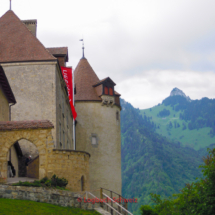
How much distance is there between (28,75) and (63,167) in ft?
36.2

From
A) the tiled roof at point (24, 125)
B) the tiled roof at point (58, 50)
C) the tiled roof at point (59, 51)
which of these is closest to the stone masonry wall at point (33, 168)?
the tiled roof at point (24, 125)

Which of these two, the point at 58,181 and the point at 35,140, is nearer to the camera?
the point at 35,140

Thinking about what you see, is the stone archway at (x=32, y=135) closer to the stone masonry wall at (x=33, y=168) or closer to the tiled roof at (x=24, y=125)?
the tiled roof at (x=24, y=125)

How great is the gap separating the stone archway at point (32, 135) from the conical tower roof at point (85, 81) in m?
25.1

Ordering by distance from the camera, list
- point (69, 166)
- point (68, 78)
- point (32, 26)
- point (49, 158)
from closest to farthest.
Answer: point (49, 158) < point (69, 166) < point (32, 26) < point (68, 78)

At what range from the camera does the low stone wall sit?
2256cm

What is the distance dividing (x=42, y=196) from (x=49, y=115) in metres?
13.6

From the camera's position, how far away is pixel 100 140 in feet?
171

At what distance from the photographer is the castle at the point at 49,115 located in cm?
2852

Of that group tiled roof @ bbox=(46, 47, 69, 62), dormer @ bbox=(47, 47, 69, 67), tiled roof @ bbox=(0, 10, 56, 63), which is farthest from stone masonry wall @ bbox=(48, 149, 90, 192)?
tiled roof @ bbox=(46, 47, 69, 62)

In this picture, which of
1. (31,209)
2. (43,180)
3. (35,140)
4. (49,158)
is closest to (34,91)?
(35,140)

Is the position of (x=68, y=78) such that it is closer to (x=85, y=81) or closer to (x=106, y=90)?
(x=106, y=90)

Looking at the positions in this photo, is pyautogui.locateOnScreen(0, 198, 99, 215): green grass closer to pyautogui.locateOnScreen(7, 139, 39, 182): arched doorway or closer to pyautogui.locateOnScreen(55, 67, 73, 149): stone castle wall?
pyautogui.locateOnScreen(7, 139, 39, 182): arched doorway

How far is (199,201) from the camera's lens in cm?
2561
